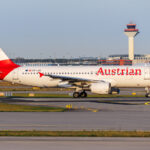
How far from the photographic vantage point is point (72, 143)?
52.5 ft

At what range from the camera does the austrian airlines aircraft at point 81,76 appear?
149 ft

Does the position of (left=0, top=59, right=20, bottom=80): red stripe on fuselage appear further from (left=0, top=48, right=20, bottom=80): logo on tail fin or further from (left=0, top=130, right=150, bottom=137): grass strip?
(left=0, top=130, right=150, bottom=137): grass strip

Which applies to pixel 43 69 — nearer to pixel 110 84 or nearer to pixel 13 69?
pixel 13 69

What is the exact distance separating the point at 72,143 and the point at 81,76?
3106 cm

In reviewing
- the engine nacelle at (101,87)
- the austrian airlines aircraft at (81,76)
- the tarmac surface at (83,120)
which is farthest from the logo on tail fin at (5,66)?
the tarmac surface at (83,120)

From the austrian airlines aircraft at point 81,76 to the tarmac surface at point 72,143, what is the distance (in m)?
26.7

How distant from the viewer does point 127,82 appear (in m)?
45.8

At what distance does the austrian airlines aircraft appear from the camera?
45281 mm

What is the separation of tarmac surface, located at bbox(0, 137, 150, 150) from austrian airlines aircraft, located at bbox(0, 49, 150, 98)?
26.7m

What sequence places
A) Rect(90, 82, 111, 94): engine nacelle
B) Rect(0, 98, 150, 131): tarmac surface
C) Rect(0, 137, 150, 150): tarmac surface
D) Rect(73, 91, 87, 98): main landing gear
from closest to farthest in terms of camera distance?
Rect(0, 137, 150, 150): tarmac surface
Rect(0, 98, 150, 131): tarmac surface
Rect(90, 82, 111, 94): engine nacelle
Rect(73, 91, 87, 98): main landing gear

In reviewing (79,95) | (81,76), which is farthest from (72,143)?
(81,76)

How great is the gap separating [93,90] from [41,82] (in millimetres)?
7173

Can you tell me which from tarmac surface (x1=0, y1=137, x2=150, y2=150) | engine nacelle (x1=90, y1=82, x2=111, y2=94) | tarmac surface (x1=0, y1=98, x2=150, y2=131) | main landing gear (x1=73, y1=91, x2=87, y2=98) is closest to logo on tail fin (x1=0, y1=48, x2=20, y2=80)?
main landing gear (x1=73, y1=91, x2=87, y2=98)

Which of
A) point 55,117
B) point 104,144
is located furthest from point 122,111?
point 104,144
